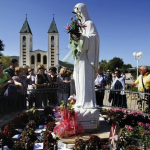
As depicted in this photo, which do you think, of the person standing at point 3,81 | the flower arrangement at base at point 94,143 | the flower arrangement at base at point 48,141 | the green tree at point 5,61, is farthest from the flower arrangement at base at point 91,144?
the green tree at point 5,61

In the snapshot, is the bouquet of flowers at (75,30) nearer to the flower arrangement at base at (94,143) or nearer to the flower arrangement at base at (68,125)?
the flower arrangement at base at (68,125)

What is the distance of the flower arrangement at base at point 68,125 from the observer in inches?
138

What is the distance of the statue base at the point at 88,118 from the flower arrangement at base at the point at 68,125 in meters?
0.16

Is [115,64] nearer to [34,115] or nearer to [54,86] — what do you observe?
[54,86]

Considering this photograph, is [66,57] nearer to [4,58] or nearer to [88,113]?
[88,113]

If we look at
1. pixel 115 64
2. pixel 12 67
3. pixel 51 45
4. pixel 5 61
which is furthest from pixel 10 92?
pixel 51 45

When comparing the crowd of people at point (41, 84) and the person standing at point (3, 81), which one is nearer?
the person standing at point (3, 81)

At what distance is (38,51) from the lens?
76.9 meters

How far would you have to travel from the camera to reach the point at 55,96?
255 inches

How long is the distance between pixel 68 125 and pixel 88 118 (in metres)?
0.54

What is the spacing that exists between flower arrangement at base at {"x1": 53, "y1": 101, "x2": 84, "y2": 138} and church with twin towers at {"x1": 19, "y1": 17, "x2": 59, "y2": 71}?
223ft

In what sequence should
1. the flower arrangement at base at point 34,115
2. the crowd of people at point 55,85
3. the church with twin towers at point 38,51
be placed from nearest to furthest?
1. the flower arrangement at base at point 34,115
2. the crowd of people at point 55,85
3. the church with twin towers at point 38,51

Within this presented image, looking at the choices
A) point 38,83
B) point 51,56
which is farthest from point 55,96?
point 51,56

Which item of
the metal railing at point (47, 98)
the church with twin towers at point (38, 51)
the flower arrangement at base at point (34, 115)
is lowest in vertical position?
the flower arrangement at base at point (34, 115)
